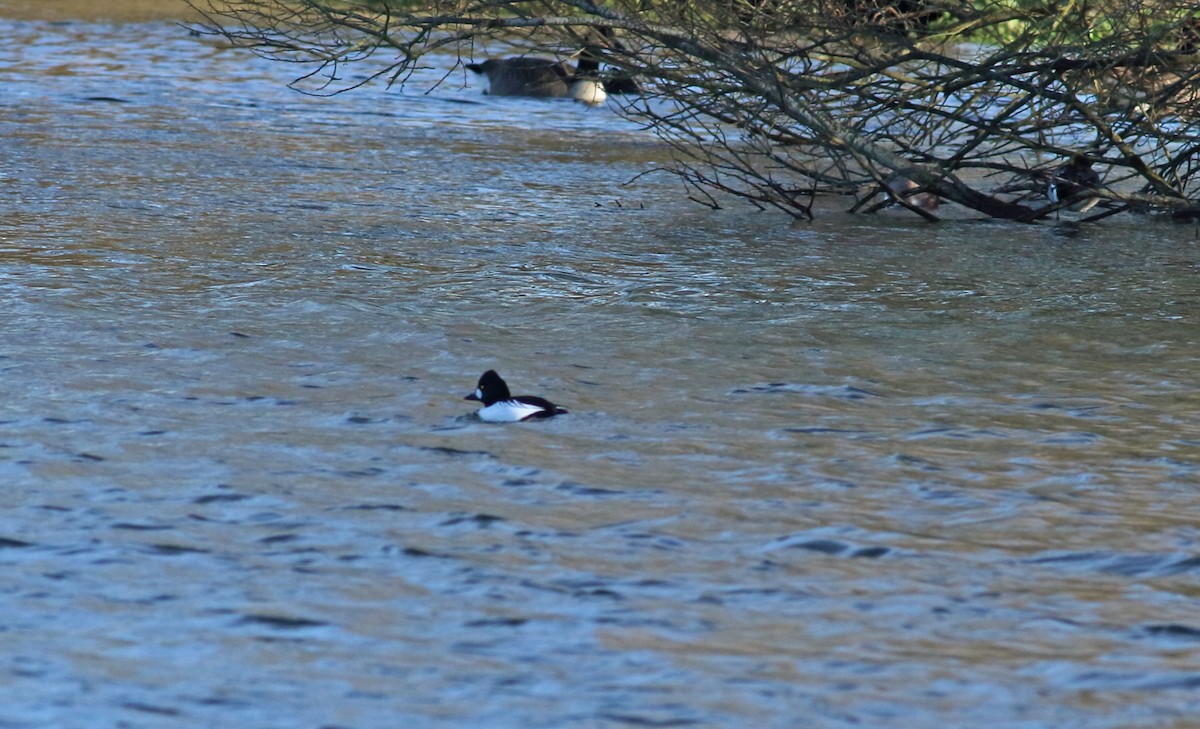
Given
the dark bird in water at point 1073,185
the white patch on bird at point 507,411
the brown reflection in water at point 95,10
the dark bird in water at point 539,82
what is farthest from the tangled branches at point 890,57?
the brown reflection in water at point 95,10

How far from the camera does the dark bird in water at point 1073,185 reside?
1279 centimetres

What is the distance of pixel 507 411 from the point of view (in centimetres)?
716

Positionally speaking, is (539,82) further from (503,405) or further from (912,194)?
(503,405)

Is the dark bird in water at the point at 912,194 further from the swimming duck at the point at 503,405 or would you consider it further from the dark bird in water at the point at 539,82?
the dark bird in water at the point at 539,82

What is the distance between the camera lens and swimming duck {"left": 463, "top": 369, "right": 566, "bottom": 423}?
7.17 meters

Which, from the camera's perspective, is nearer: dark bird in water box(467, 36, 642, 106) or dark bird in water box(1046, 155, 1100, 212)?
dark bird in water box(1046, 155, 1100, 212)

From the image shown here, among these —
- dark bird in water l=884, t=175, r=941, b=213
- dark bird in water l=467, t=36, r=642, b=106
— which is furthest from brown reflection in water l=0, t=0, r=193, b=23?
dark bird in water l=884, t=175, r=941, b=213

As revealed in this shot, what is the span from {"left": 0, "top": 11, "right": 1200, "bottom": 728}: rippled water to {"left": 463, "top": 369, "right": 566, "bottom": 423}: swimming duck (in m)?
0.11

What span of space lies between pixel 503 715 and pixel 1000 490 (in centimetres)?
285

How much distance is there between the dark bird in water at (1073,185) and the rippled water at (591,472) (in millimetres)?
312

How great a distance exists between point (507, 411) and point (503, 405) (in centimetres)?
3

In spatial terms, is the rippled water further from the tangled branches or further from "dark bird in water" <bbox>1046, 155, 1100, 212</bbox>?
the tangled branches

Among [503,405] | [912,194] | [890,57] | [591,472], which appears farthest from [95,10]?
[591,472]

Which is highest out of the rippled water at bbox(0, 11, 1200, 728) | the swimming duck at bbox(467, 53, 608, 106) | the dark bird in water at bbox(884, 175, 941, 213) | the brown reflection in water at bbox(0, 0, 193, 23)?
the brown reflection in water at bbox(0, 0, 193, 23)
